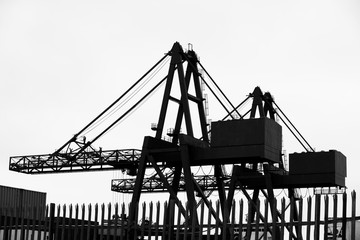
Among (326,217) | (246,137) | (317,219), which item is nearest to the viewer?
(326,217)

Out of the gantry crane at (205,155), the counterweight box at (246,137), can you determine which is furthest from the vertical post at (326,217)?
the counterweight box at (246,137)

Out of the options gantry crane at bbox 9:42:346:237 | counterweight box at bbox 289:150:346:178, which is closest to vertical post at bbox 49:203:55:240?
gantry crane at bbox 9:42:346:237

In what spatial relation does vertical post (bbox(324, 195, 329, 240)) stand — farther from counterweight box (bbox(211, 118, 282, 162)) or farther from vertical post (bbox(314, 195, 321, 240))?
counterweight box (bbox(211, 118, 282, 162))

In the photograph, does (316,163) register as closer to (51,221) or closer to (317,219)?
(51,221)

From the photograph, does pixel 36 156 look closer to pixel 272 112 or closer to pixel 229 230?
pixel 272 112

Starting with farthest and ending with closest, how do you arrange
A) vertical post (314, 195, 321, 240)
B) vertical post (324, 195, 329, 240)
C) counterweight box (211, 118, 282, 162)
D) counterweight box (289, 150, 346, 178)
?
counterweight box (289, 150, 346, 178) → counterweight box (211, 118, 282, 162) → vertical post (314, 195, 321, 240) → vertical post (324, 195, 329, 240)

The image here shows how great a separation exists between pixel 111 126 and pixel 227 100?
10.4 m

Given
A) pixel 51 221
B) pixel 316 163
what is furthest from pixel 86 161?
pixel 51 221

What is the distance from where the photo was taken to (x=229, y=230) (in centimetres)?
1642

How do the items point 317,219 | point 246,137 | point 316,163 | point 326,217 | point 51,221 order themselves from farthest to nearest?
point 316,163, point 246,137, point 51,221, point 317,219, point 326,217

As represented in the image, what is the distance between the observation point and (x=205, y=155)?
47594 mm

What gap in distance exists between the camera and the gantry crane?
4688 cm

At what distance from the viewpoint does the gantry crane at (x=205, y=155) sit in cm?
4688

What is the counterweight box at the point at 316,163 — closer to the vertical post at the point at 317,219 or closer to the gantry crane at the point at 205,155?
the gantry crane at the point at 205,155
